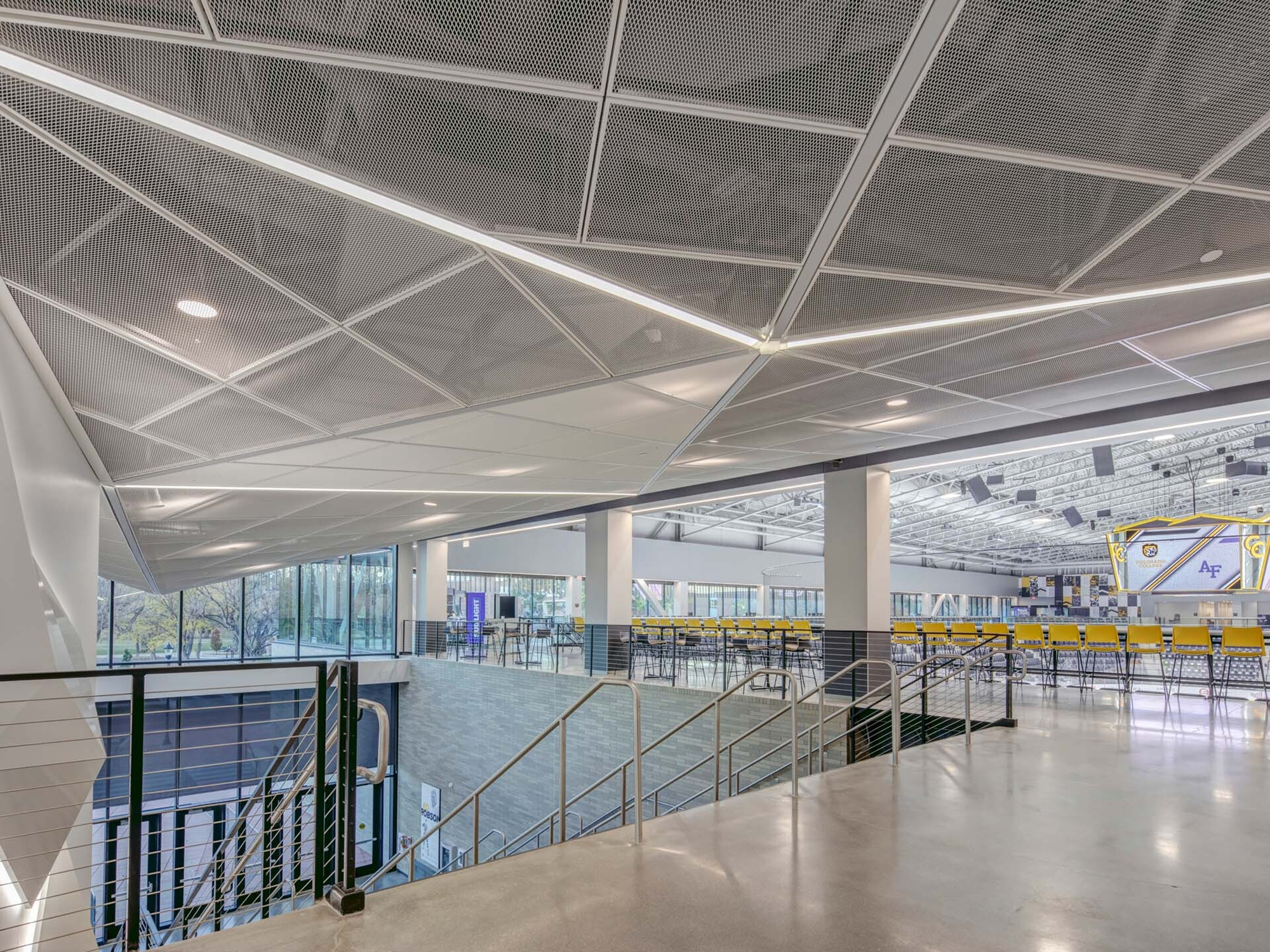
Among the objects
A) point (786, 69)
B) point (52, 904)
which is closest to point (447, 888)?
point (52, 904)

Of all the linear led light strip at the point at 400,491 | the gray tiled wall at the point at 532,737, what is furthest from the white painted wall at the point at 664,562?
the linear led light strip at the point at 400,491

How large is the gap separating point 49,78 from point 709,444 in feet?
25.2

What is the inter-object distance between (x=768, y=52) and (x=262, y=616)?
74.2 feet

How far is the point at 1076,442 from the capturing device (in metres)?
10.0

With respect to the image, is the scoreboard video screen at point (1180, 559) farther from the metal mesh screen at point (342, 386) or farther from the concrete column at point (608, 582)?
the metal mesh screen at point (342, 386)

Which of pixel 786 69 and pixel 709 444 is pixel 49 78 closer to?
pixel 786 69

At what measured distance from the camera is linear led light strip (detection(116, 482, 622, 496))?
7738mm

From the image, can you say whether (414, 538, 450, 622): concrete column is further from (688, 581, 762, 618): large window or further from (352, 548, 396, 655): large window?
(688, 581, 762, 618): large window

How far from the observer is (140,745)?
3113 millimetres

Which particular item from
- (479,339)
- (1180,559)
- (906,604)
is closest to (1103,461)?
(1180,559)

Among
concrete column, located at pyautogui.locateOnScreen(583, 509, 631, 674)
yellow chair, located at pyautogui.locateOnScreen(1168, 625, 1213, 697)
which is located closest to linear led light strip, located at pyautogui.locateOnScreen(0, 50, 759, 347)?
yellow chair, located at pyautogui.locateOnScreen(1168, 625, 1213, 697)

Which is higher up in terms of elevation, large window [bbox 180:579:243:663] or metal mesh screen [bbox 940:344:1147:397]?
metal mesh screen [bbox 940:344:1147:397]

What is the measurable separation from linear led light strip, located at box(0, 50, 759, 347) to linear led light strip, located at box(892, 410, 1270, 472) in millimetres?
7503

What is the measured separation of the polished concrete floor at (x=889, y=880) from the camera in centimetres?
316
